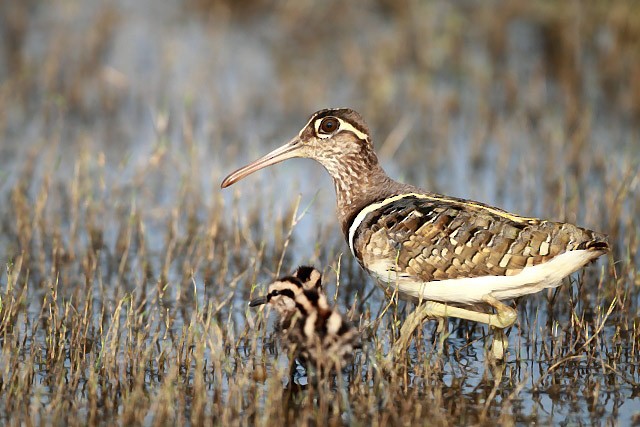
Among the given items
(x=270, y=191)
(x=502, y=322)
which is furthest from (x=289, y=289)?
(x=270, y=191)

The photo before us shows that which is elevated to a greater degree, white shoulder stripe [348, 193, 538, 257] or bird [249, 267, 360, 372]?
white shoulder stripe [348, 193, 538, 257]

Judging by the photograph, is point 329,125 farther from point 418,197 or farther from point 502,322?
point 502,322

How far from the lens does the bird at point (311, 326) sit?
5.58 metres

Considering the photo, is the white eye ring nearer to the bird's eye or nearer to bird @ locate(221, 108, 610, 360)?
the bird's eye

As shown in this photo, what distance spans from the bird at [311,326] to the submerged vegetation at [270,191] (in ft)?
0.57

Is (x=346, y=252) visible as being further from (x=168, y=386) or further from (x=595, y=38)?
(x=595, y=38)

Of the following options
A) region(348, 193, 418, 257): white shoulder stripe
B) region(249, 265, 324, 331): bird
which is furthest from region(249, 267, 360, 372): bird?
region(348, 193, 418, 257): white shoulder stripe

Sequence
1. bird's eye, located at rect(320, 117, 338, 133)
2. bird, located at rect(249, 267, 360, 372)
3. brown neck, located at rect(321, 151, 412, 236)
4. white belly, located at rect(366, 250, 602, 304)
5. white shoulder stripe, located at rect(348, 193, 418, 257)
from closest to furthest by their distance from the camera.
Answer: bird, located at rect(249, 267, 360, 372) → white belly, located at rect(366, 250, 602, 304) → white shoulder stripe, located at rect(348, 193, 418, 257) → brown neck, located at rect(321, 151, 412, 236) → bird's eye, located at rect(320, 117, 338, 133)

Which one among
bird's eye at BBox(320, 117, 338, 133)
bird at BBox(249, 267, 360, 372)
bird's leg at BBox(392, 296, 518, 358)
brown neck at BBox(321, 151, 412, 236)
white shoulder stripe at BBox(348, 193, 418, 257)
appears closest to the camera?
bird at BBox(249, 267, 360, 372)

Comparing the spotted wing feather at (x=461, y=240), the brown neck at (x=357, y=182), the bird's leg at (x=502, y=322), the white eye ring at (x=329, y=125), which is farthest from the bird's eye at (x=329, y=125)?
the bird's leg at (x=502, y=322)

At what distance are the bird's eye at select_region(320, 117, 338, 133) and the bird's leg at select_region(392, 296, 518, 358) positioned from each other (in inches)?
49.1

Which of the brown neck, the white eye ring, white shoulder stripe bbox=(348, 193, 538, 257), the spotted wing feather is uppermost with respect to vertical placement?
the white eye ring

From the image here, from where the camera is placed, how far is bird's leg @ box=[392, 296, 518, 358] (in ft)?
19.8

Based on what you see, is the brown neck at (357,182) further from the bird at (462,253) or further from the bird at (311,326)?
the bird at (311,326)
